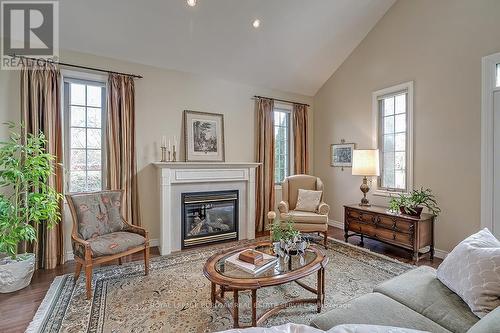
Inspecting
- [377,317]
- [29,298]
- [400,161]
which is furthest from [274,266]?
[400,161]

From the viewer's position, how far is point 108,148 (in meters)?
3.73

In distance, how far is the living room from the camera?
7.93 feet

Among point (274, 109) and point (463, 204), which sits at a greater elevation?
point (274, 109)

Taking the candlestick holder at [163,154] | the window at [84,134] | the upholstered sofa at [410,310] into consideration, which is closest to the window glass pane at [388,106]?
the upholstered sofa at [410,310]

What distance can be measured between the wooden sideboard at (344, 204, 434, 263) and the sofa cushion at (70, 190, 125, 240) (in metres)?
3.43

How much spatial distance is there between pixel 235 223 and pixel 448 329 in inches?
132

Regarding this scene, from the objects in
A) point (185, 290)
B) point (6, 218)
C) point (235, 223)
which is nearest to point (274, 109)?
point (235, 223)

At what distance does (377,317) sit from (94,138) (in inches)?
156

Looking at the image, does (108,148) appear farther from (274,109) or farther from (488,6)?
(488,6)

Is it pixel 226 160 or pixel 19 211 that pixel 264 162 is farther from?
pixel 19 211

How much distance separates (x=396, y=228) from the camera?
3.65 metres

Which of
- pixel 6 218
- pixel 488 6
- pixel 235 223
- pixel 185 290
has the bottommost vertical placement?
pixel 185 290

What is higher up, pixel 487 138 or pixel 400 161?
pixel 487 138

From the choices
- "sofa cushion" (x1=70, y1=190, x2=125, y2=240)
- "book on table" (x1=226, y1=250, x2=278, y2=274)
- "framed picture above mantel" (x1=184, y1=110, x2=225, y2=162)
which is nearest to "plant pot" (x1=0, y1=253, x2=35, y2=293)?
"sofa cushion" (x1=70, y1=190, x2=125, y2=240)
